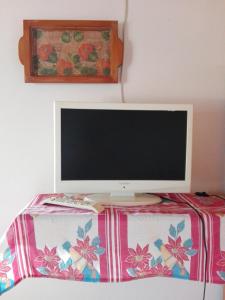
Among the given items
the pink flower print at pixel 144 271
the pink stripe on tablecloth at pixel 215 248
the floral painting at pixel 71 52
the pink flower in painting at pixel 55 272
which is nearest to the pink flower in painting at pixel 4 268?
the pink flower in painting at pixel 55 272

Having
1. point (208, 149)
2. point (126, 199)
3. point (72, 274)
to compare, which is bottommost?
point (72, 274)

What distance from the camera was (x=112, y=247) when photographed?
896 millimetres

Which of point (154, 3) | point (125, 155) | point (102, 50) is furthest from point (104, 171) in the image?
point (154, 3)

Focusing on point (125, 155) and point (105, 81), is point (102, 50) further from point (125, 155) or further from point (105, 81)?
point (125, 155)

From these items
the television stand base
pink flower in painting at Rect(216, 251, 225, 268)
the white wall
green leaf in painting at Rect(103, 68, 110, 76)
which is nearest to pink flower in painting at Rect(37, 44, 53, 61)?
the white wall

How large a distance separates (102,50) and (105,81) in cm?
14

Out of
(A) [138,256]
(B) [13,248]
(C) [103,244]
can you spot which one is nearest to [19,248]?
(B) [13,248]

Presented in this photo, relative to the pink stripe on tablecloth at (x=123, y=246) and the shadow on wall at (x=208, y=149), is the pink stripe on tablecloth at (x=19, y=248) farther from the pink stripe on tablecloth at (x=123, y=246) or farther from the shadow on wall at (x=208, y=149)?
the shadow on wall at (x=208, y=149)

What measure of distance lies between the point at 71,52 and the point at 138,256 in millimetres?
879

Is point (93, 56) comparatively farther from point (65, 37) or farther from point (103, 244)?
point (103, 244)

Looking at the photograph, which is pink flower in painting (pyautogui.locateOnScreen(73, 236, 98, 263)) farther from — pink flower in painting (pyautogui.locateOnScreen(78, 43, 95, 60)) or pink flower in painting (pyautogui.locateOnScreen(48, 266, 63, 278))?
pink flower in painting (pyautogui.locateOnScreen(78, 43, 95, 60))

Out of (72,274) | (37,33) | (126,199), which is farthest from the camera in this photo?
(37,33)

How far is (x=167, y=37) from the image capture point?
1261 mm

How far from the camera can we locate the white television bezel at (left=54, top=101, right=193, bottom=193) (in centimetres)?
105
